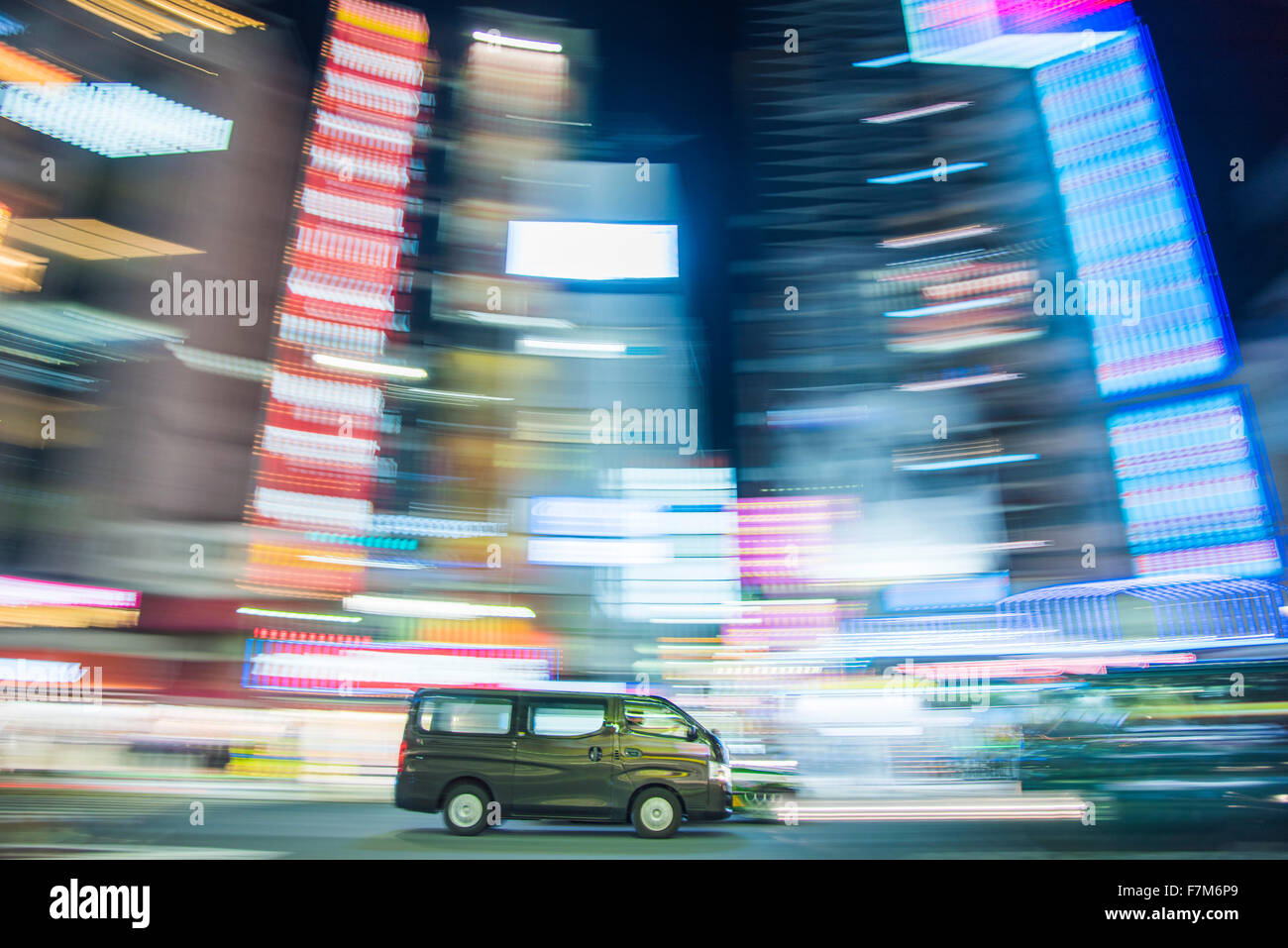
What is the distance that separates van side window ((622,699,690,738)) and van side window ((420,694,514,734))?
1.44 metres

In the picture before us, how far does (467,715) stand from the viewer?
893 cm

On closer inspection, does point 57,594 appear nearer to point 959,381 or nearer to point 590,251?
point 590,251

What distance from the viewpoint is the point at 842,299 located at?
68.6 m

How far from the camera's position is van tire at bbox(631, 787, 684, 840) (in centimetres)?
843

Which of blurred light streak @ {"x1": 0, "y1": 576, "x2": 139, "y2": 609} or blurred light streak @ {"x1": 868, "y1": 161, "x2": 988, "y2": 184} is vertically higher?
blurred light streak @ {"x1": 868, "y1": 161, "x2": 988, "y2": 184}

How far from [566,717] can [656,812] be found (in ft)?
4.94

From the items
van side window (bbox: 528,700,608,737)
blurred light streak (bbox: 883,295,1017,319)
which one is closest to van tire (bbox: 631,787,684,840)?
van side window (bbox: 528,700,608,737)

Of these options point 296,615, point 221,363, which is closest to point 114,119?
point 221,363

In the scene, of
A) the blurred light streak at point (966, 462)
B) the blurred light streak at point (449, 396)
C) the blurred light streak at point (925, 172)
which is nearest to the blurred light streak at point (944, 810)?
the blurred light streak at point (449, 396)

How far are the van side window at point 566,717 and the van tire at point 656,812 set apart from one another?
3.12ft

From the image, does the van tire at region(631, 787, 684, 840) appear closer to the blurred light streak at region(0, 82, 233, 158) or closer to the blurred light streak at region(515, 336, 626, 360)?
the blurred light streak at region(0, 82, 233, 158)

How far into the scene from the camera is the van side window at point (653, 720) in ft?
28.8

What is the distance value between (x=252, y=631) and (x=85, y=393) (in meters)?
15.9

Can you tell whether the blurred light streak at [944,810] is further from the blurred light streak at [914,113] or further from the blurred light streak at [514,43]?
the blurred light streak at [914,113]
